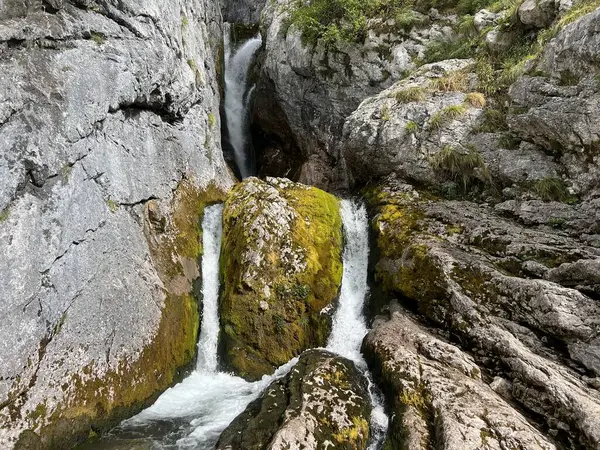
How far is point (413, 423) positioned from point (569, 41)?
10.5 meters

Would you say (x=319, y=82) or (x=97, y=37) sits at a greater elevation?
(x=319, y=82)

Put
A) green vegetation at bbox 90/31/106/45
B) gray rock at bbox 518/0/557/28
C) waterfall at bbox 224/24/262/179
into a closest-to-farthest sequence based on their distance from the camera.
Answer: green vegetation at bbox 90/31/106/45 → gray rock at bbox 518/0/557/28 → waterfall at bbox 224/24/262/179

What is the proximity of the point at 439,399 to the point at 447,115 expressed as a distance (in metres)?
9.64

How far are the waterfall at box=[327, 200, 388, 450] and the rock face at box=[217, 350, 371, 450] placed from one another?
10.5 inches

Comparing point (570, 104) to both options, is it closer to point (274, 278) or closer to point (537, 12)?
point (537, 12)

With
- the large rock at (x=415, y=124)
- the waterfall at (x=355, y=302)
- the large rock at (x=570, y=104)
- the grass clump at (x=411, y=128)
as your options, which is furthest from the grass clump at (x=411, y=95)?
the waterfall at (x=355, y=302)

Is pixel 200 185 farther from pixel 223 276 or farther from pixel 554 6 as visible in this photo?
pixel 554 6

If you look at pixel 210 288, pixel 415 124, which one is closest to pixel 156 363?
pixel 210 288

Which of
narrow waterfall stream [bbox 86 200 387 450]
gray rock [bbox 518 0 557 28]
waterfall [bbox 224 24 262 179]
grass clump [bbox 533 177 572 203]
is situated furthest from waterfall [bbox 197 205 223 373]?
gray rock [bbox 518 0 557 28]

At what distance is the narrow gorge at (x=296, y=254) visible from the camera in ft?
21.8

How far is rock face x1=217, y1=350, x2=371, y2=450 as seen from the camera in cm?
615

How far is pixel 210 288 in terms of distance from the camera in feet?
37.3

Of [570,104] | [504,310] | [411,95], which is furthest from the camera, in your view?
[411,95]

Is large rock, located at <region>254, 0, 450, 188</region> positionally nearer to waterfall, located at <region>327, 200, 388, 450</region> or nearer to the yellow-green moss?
waterfall, located at <region>327, 200, 388, 450</region>
